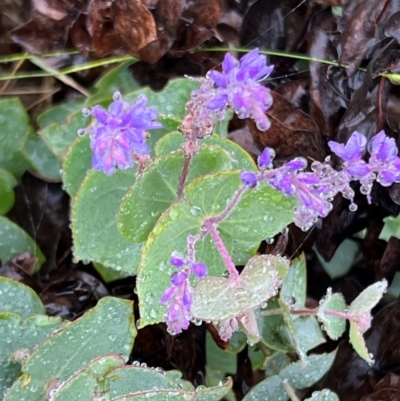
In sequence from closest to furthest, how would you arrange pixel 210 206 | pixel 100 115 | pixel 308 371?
pixel 100 115 < pixel 210 206 < pixel 308 371

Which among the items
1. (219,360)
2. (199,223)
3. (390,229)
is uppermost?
(199,223)

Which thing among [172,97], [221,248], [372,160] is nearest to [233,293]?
[221,248]

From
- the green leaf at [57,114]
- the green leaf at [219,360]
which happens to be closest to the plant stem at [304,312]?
the green leaf at [219,360]

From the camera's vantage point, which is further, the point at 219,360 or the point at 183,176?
the point at 219,360

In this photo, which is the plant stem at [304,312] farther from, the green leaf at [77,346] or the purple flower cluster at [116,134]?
the purple flower cluster at [116,134]

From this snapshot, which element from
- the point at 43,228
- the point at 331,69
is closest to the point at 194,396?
the point at 43,228

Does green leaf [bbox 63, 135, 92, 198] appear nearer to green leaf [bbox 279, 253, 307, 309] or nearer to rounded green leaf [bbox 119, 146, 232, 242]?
rounded green leaf [bbox 119, 146, 232, 242]

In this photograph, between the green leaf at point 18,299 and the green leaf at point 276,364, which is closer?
the green leaf at point 18,299

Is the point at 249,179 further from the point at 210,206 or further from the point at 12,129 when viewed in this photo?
the point at 12,129
